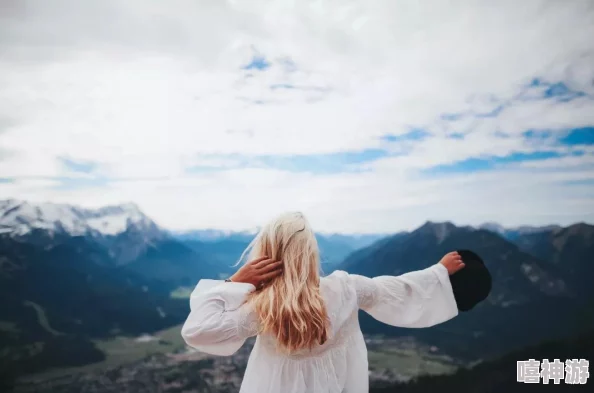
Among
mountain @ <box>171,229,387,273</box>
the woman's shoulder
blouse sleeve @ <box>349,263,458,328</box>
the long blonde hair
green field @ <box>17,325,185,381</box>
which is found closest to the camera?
the long blonde hair

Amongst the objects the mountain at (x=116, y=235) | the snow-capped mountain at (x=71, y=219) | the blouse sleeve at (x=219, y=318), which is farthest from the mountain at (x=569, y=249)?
the blouse sleeve at (x=219, y=318)

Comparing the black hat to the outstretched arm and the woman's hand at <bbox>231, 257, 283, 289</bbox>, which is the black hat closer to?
the outstretched arm

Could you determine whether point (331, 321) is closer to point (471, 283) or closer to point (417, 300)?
point (417, 300)

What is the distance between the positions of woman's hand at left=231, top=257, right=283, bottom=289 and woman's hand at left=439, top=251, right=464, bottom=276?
55 cm

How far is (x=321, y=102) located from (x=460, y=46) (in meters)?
0.78

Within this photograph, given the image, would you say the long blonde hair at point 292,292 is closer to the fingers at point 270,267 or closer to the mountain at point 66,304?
the fingers at point 270,267

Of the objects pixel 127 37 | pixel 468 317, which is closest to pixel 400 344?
pixel 468 317

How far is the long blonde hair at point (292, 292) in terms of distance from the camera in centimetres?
138

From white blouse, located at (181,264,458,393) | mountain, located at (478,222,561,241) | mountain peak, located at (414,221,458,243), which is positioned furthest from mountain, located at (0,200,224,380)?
white blouse, located at (181,264,458,393)

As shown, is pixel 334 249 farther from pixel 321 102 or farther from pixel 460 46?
pixel 460 46

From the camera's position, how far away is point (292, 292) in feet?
4.55

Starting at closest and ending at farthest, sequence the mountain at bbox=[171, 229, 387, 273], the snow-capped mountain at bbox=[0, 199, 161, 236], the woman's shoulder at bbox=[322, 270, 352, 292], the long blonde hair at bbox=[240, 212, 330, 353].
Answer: the long blonde hair at bbox=[240, 212, 330, 353], the woman's shoulder at bbox=[322, 270, 352, 292], the snow-capped mountain at bbox=[0, 199, 161, 236], the mountain at bbox=[171, 229, 387, 273]

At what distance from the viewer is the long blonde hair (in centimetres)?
138

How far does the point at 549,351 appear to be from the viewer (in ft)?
10.1
